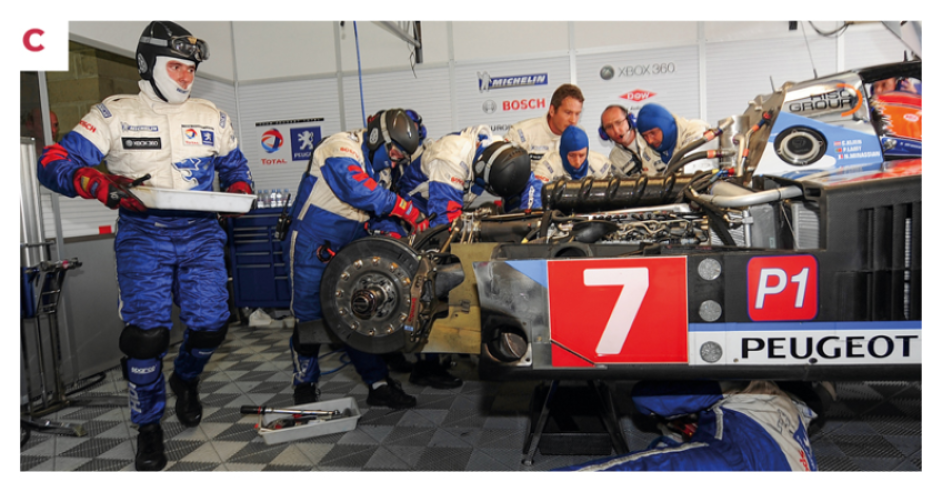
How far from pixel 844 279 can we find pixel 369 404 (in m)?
2.56

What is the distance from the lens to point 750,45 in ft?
19.7

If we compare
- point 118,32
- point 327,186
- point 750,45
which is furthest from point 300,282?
point 750,45

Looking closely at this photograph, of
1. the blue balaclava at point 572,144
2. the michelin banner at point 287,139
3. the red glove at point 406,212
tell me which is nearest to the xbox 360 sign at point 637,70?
the blue balaclava at point 572,144

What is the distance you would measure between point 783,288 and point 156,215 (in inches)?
111

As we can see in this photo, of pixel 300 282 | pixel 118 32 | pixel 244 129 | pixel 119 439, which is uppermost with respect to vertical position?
pixel 118 32

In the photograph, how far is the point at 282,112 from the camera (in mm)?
7059

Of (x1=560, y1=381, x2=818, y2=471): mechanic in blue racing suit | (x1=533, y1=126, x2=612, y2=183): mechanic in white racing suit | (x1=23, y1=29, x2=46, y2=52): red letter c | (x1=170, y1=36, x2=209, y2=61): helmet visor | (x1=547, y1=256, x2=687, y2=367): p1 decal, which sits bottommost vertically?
(x1=560, y1=381, x2=818, y2=471): mechanic in blue racing suit

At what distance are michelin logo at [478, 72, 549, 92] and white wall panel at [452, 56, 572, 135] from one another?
23mm

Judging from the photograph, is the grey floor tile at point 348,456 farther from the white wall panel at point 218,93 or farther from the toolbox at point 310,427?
the white wall panel at point 218,93

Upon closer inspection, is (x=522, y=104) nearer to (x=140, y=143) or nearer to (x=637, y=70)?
(x=637, y=70)

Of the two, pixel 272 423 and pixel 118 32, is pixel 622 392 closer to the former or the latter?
pixel 272 423

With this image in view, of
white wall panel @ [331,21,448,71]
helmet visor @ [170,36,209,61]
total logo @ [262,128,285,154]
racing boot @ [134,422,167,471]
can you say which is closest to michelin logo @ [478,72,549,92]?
white wall panel @ [331,21,448,71]

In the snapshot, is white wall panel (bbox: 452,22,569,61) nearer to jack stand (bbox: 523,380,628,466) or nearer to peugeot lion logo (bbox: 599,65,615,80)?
peugeot lion logo (bbox: 599,65,615,80)

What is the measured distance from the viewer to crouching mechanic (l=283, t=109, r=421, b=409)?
3270 millimetres
